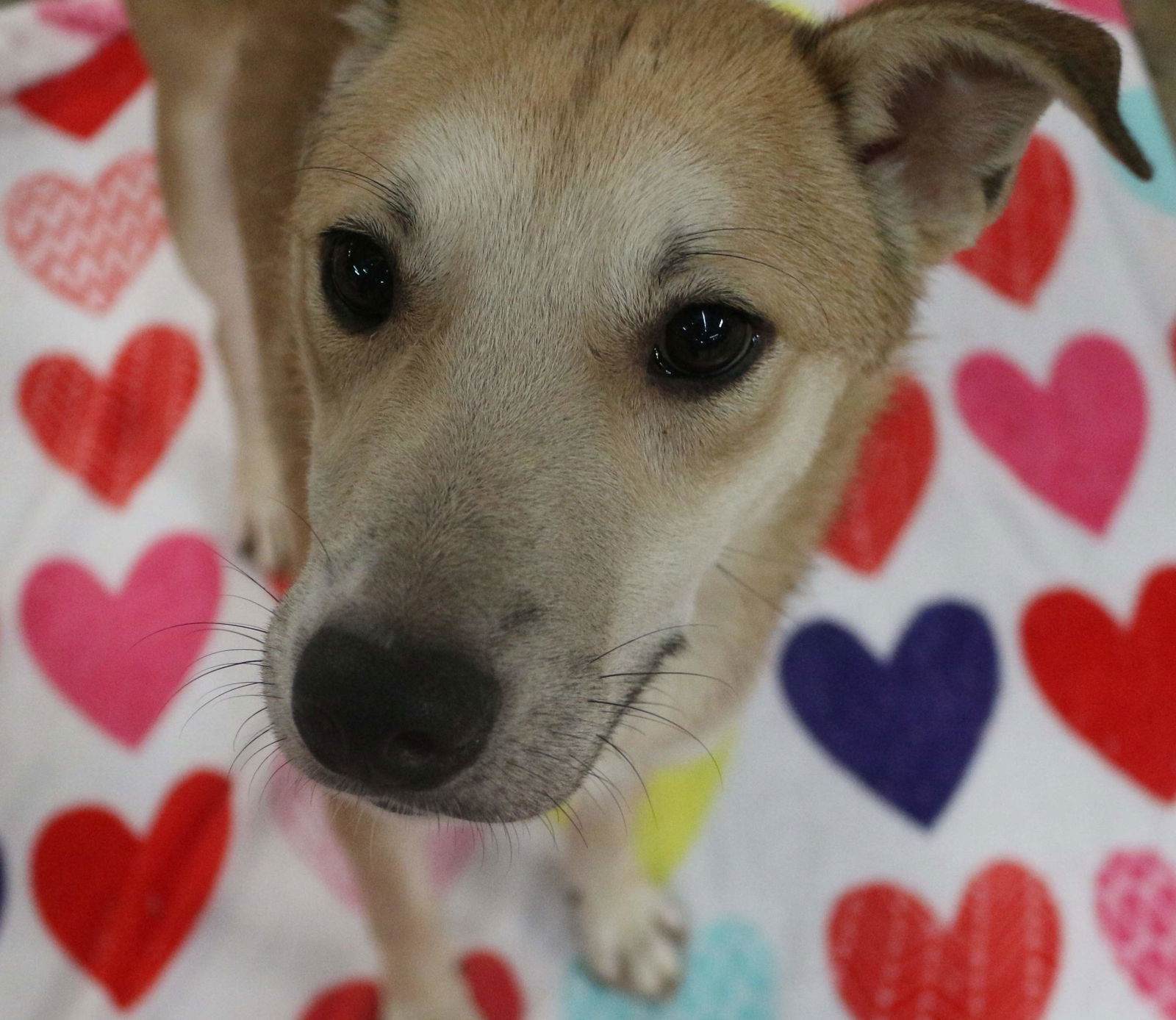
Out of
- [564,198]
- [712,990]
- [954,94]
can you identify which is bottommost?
[712,990]

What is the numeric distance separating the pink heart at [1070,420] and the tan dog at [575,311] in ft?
4.44

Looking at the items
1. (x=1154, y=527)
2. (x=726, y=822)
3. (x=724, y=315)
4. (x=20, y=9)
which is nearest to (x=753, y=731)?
(x=726, y=822)

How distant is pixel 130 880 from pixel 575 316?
175 cm

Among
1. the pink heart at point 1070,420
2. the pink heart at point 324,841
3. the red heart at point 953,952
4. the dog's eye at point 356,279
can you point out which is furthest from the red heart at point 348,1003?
the pink heart at point 1070,420

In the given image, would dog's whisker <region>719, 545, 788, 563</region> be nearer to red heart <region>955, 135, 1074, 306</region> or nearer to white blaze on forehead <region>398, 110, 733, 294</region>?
white blaze on forehead <region>398, 110, 733, 294</region>

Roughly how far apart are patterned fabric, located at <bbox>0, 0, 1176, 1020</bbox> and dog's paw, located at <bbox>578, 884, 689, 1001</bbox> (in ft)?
0.16

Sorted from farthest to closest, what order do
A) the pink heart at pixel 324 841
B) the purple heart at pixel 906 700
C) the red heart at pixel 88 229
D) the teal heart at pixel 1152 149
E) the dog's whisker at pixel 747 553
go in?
the teal heart at pixel 1152 149
the red heart at pixel 88 229
the purple heart at pixel 906 700
the pink heart at pixel 324 841
the dog's whisker at pixel 747 553

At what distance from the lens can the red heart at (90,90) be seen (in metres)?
3.03

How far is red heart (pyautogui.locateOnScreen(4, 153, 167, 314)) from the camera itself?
9.39ft

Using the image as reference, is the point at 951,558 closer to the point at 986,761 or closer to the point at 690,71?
the point at 986,761

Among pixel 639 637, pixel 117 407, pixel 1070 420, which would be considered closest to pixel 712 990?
pixel 639 637

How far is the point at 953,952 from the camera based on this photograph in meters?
2.24

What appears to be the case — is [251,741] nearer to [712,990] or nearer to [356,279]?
[356,279]

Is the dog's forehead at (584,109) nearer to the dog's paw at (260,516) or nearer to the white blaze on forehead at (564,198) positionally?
the white blaze on forehead at (564,198)
